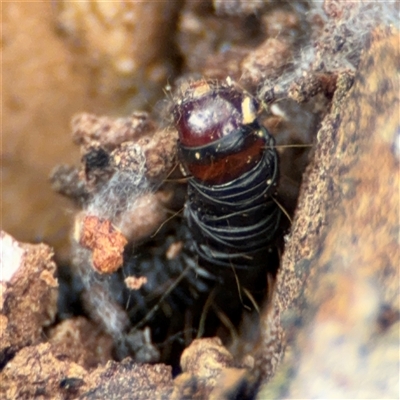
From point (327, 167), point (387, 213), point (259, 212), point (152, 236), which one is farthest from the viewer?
point (152, 236)

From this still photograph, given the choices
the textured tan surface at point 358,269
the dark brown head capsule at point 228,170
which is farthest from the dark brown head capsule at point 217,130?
the textured tan surface at point 358,269

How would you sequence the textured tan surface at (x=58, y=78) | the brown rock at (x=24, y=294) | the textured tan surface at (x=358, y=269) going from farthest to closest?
the textured tan surface at (x=58, y=78) < the brown rock at (x=24, y=294) < the textured tan surface at (x=358, y=269)

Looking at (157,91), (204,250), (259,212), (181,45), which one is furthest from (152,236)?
(181,45)

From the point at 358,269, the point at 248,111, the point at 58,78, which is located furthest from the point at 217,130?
the point at 58,78

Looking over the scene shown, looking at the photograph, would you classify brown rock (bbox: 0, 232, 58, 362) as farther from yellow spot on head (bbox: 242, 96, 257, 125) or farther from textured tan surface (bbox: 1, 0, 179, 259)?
yellow spot on head (bbox: 242, 96, 257, 125)

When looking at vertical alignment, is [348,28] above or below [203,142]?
above

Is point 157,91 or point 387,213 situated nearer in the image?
point 387,213

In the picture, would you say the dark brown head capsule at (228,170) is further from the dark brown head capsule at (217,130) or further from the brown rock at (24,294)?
the brown rock at (24,294)

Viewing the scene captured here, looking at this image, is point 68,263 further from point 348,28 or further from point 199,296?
point 348,28
